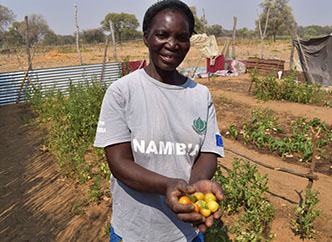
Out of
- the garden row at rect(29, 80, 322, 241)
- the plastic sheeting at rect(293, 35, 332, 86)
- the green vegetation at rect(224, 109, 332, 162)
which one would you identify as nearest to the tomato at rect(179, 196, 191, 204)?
the garden row at rect(29, 80, 322, 241)

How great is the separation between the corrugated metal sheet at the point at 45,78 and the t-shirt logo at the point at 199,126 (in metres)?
7.56

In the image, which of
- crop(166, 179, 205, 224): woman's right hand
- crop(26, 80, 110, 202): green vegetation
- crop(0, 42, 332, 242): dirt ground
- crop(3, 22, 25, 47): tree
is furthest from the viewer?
crop(3, 22, 25, 47): tree

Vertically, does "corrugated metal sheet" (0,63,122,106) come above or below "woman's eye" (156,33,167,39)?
below

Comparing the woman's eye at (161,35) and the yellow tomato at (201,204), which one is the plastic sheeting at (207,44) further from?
the yellow tomato at (201,204)

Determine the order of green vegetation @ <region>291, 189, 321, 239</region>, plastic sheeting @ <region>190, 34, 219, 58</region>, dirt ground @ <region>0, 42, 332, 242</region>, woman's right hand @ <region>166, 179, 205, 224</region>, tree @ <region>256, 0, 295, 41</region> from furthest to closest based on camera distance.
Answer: tree @ <region>256, 0, 295, 41</region>, plastic sheeting @ <region>190, 34, 219, 58</region>, dirt ground @ <region>0, 42, 332, 242</region>, green vegetation @ <region>291, 189, 321, 239</region>, woman's right hand @ <region>166, 179, 205, 224</region>

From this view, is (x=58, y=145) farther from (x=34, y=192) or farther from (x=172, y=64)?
(x=172, y=64)

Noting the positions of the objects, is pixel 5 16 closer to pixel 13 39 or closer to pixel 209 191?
pixel 13 39

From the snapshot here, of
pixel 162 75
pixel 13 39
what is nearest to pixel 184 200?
pixel 162 75

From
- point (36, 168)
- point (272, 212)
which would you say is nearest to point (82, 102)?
point (36, 168)

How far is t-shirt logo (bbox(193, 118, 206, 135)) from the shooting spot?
117cm

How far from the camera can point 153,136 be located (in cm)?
110

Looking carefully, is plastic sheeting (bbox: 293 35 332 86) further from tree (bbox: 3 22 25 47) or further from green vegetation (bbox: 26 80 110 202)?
tree (bbox: 3 22 25 47)

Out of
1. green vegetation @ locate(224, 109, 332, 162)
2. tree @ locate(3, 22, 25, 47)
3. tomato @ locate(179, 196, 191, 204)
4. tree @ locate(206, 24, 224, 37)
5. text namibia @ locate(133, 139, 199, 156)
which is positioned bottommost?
green vegetation @ locate(224, 109, 332, 162)

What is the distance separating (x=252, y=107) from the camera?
7.66 metres
